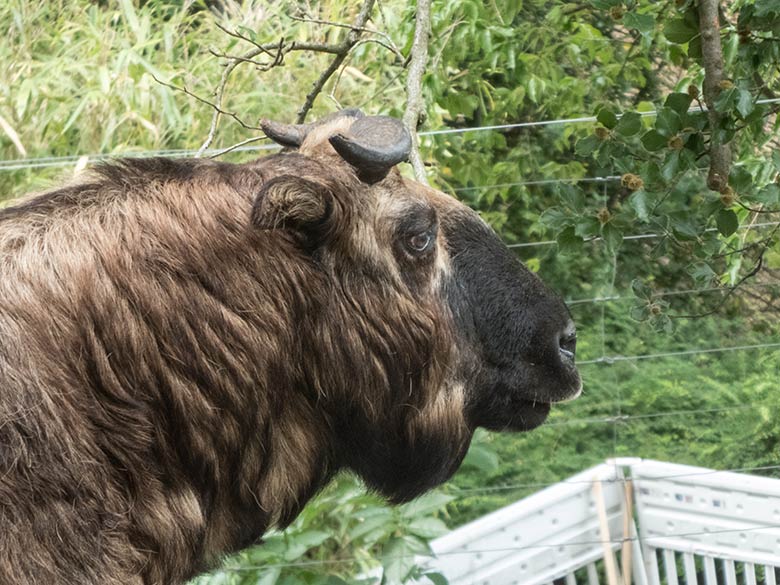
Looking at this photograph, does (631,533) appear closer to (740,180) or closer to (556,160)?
(740,180)

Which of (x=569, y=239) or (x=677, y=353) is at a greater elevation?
(x=569, y=239)

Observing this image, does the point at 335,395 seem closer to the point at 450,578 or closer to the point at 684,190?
the point at 450,578

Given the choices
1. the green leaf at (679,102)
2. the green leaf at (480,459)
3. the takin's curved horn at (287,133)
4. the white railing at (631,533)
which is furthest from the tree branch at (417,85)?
the white railing at (631,533)

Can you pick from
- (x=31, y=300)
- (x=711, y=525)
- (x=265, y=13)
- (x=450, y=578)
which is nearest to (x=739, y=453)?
(x=711, y=525)

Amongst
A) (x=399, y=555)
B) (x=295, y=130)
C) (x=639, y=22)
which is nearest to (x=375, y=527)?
(x=399, y=555)

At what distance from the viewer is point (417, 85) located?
3143 mm

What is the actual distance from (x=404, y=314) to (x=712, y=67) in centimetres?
99

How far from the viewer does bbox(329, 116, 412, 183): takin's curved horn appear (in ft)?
8.29

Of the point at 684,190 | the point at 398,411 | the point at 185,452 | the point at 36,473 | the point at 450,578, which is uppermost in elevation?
the point at 36,473

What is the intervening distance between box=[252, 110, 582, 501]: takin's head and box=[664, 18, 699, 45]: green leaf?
2.31ft

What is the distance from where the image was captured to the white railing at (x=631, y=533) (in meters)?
4.13

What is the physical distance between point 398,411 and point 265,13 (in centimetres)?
436

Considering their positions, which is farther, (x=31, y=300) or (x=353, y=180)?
(x=353, y=180)

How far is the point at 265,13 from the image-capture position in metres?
6.64
